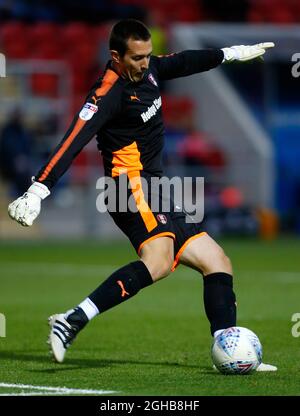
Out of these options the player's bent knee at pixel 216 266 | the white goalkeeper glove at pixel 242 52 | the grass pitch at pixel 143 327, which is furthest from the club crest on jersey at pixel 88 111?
the grass pitch at pixel 143 327

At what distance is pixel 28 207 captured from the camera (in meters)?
6.72

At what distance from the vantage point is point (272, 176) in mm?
22734

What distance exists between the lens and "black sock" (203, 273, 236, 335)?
24.1 feet

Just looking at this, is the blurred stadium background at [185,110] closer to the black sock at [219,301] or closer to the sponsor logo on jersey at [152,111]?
the sponsor logo on jersey at [152,111]

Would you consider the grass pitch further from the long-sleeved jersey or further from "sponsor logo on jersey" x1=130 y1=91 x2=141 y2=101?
"sponsor logo on jersey" x1=130 y1=91 x2=141 y2=101

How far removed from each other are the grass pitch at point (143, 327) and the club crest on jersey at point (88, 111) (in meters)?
1.70

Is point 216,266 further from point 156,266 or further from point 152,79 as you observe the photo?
point 152,79

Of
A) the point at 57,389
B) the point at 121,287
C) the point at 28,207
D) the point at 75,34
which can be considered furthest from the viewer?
the point at 75,34

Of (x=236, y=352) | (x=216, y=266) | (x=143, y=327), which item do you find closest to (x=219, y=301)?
(x=216, y=266)

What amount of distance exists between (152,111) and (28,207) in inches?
49.4

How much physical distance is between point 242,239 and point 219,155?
111 inches

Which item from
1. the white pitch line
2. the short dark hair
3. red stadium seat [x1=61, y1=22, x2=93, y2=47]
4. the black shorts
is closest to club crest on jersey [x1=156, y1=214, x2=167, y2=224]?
the black shorts

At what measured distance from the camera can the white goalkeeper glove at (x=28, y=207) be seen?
22.0ft
